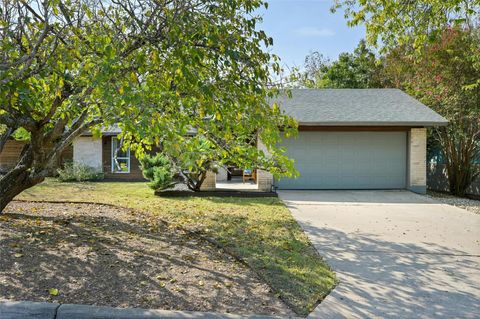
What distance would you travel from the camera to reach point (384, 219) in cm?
923

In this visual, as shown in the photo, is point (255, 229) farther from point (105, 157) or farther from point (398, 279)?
point (105, 157)

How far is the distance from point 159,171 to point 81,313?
337 inches

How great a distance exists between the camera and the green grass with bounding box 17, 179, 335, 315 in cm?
460

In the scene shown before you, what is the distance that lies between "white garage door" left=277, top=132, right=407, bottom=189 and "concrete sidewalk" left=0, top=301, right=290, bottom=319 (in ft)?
37.4

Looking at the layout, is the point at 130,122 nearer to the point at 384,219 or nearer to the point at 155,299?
the point at 155,299

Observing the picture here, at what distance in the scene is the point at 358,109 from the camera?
1527 centimetres

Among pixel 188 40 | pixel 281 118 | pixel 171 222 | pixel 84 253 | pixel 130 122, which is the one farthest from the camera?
pixel 171 222

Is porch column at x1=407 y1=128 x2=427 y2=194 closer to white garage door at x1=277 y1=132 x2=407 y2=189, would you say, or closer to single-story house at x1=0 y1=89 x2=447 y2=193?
single-story house at x1=0 y1=89 x2=447 y2=193

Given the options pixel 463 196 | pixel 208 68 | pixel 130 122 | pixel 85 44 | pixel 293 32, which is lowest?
pixel 463 196

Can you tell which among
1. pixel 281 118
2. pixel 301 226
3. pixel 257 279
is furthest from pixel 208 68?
pixel 301 226

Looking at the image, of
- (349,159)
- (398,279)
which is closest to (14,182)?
(398,279)

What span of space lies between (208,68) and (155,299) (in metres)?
3.13

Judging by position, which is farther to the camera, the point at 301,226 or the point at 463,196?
the point at 463,196

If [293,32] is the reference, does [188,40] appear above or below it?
below
